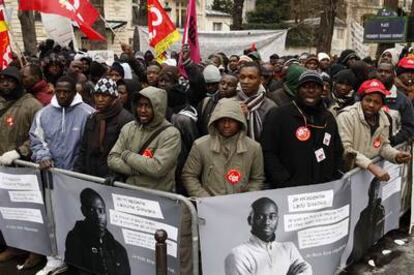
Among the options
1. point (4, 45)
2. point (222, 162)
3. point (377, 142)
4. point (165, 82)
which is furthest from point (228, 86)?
point (4, 45)

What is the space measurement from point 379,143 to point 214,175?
6.35ft

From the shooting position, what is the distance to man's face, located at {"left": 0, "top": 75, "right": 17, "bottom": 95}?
4805 millimetres

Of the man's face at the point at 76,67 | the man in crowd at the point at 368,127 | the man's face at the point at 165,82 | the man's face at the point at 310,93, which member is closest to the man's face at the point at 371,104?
the man in crowd at the point at 368,127

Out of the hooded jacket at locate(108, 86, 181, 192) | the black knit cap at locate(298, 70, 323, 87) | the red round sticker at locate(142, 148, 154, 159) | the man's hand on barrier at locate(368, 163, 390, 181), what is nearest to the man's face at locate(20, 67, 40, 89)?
the hooded jacket at locate(108, 86, 181, 192)

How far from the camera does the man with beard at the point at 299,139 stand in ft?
13.1

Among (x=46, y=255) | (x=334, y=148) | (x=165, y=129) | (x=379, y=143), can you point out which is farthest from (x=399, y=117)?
(x=46, y=255)

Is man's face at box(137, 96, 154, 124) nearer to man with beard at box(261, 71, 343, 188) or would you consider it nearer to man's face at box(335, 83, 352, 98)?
man with beard at box(261, 71, 343, 188)

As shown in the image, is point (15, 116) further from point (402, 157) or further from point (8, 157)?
point (402, 157)

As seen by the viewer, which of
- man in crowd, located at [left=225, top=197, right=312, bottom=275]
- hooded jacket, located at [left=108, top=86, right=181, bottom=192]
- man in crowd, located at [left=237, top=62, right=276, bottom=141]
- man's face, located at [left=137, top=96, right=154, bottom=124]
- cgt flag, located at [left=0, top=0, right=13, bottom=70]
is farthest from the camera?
cgt flag, located at [left=0, top=0, right=13, bottom=70]

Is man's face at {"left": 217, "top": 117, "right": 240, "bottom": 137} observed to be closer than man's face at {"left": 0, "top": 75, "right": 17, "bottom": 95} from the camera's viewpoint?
Yes

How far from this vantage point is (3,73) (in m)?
4.78

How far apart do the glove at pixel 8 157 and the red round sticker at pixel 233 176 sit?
218 centimetres

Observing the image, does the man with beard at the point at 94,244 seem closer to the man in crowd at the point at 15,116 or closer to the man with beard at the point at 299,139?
the man in crowd at the point at 15,116

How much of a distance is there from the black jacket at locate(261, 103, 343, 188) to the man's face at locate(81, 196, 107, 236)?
1.47 meters
